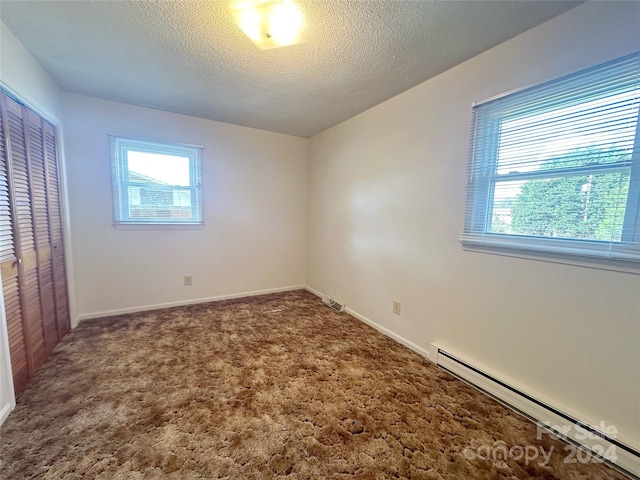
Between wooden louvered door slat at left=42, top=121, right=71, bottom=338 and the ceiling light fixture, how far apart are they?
6.76ft

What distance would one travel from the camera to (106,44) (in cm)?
184

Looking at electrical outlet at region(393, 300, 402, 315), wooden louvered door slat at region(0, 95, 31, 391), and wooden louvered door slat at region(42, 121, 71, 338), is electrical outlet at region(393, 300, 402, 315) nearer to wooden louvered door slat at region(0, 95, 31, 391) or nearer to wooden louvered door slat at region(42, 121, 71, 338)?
wooden louvered door slat at region(0, 95, 31, 391)

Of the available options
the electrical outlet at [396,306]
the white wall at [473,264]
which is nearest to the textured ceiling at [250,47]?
the white wall at [473,264]

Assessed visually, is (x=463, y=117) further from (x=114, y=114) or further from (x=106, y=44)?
(x=114, y=114)

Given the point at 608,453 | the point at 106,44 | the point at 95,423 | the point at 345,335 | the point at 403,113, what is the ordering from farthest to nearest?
1. the point at 345,335
2. the point at 403,113
3. the point at 106,44
4. the point at 95,423
5. the point at 608,453

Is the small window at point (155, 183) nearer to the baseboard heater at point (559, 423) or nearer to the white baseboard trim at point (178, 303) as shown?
the white baseboard trim at point (178, 303)

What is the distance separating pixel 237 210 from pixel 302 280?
1542 millimetres

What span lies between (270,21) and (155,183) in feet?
7.81

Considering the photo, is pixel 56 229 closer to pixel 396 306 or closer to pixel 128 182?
pixel 128 182

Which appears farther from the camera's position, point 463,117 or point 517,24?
point 463,117

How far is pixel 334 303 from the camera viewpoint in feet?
11.3

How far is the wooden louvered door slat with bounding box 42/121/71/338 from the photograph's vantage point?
2.30m

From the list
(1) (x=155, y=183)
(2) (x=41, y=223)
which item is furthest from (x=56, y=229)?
(1) (x=155, y=183)

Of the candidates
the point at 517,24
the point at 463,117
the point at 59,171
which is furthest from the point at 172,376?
the point at 517,24
